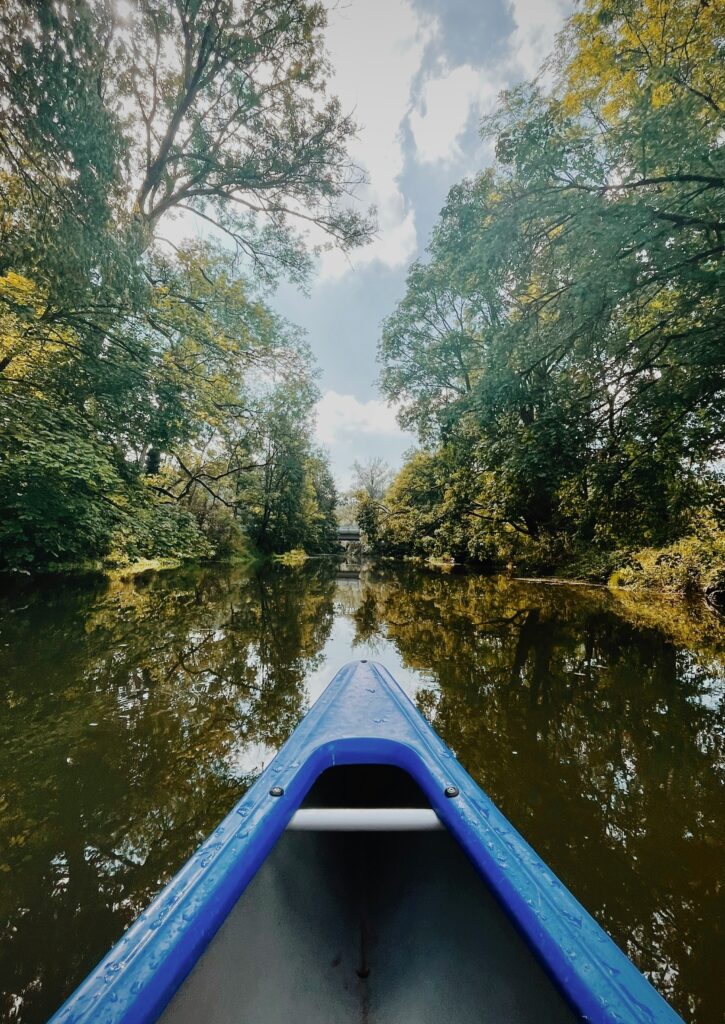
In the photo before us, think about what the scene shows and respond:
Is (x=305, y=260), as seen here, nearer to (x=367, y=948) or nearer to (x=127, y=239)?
(x=127, y=239)

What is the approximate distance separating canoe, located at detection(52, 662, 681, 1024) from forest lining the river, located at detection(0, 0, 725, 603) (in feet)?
17.2

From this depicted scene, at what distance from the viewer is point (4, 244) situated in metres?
3.92

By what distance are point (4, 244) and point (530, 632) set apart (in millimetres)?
7736

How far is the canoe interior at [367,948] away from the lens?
99 cm

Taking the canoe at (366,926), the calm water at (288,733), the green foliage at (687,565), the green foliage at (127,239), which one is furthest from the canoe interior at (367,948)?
the green foliage at (687,565)

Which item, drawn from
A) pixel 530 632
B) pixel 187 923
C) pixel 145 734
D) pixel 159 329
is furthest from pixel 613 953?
pixel 159 329

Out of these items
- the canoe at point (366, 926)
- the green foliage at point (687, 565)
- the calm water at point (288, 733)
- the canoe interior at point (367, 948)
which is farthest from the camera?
the green foliage at point (687, 565)

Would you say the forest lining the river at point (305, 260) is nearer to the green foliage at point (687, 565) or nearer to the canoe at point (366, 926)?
the green foliage at point (687, 565)

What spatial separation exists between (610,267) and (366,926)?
589cm

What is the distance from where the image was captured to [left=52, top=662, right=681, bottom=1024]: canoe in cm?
75

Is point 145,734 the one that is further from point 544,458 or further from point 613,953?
point 544,458


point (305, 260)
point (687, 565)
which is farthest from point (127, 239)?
point (687, 565)

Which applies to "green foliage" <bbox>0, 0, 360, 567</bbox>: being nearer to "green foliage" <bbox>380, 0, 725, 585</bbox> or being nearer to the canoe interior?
"green foliage" <bbox>380, 0, 725, 585</bbox>

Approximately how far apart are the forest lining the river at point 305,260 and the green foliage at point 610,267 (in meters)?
0.04
